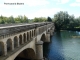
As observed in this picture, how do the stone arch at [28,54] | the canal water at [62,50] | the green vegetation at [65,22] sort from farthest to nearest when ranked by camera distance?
the green vegetation at [65,22] < the canal water at [62,50] < the stone arch at [28,54]

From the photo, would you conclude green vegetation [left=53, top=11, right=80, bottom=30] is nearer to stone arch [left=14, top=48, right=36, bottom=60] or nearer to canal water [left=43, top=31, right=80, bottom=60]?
Answer: canal water [left=43, top=31, right=80, bottom=60]

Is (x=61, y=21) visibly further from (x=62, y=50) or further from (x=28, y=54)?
(x=28, y=54)

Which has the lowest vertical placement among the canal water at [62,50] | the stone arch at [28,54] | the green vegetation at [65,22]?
the canal water at [62,50]

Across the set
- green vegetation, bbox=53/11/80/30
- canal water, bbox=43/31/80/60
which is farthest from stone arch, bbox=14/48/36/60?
green vegetation, bbox=53/11/80/30

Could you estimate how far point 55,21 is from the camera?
127 m

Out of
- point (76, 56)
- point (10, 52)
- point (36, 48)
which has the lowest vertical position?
point (76, 56)

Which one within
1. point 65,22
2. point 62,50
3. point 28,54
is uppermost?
point 65,22

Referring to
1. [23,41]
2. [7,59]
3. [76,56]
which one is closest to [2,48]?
[7,59]

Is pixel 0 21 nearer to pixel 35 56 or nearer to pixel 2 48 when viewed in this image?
pixel 35 56

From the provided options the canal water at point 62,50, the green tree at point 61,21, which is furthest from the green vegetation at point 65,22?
the canal water at point 62,50

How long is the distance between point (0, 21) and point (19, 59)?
183 feet

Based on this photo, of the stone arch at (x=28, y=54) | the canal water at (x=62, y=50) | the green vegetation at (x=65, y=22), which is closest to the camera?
the stone arch at (x=28, y=54)

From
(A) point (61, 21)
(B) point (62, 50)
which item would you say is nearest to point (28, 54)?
(B) point (62, 50)

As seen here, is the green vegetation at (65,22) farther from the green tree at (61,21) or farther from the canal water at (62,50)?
the canal water at (62,50)
